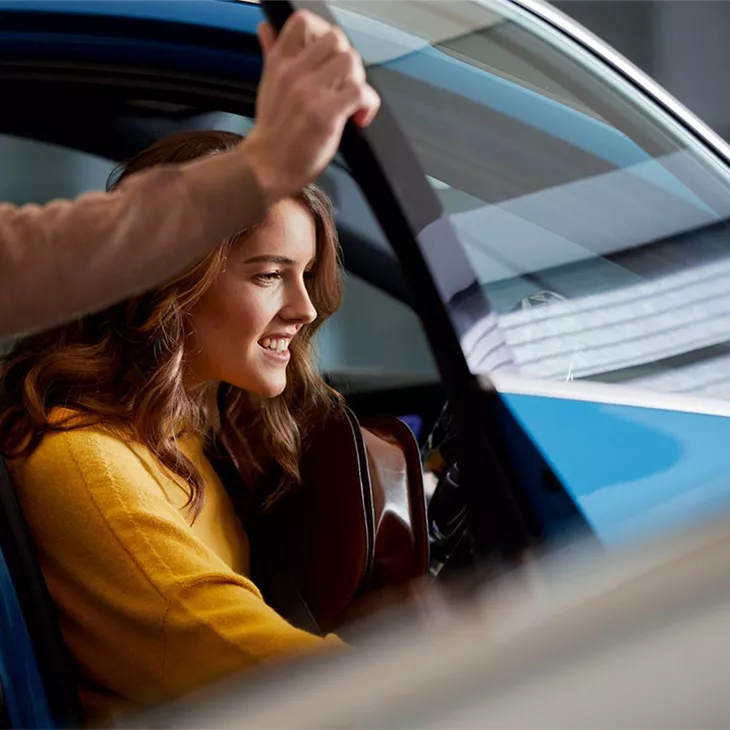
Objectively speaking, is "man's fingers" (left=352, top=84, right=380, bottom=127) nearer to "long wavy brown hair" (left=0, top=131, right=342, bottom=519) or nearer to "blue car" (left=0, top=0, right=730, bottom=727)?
"blue car" (left=0, top=0, right=730, bottom=727)

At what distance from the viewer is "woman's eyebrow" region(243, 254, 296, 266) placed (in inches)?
49.9

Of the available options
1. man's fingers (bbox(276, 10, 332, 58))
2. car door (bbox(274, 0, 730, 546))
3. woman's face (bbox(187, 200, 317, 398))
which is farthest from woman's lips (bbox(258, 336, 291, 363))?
man's fingers (bbox(276, 10, 332, 58))

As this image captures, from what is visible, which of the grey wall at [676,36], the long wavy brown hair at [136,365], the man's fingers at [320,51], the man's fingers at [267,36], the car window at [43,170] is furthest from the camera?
the grey wall at [676,36]

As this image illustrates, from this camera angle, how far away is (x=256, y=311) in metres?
1.28

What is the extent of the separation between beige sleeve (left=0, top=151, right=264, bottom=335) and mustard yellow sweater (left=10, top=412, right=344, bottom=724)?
432mm

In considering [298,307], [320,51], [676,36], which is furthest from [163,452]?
[676,36]

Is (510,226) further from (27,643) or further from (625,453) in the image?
(27,643)

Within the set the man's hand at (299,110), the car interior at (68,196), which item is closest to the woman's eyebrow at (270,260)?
the car interior at (68,196)

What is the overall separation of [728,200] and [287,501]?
0.67m

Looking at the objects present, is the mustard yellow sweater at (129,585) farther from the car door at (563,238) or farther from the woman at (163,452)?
the car door at (563,238)

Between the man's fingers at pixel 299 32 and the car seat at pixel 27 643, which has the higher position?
the man's fingers at pixel 299 32

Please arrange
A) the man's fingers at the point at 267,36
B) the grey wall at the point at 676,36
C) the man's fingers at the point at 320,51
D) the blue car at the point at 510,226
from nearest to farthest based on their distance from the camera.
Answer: the man's fingers at the point at 320,51
the man's fingers at the point at 267,36
the blue car at the point at 510,226
the grey wall at the point at 676,36

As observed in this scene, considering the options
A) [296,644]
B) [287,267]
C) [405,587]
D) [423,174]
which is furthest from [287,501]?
[423,174]

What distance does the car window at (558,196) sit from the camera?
1.14 m
